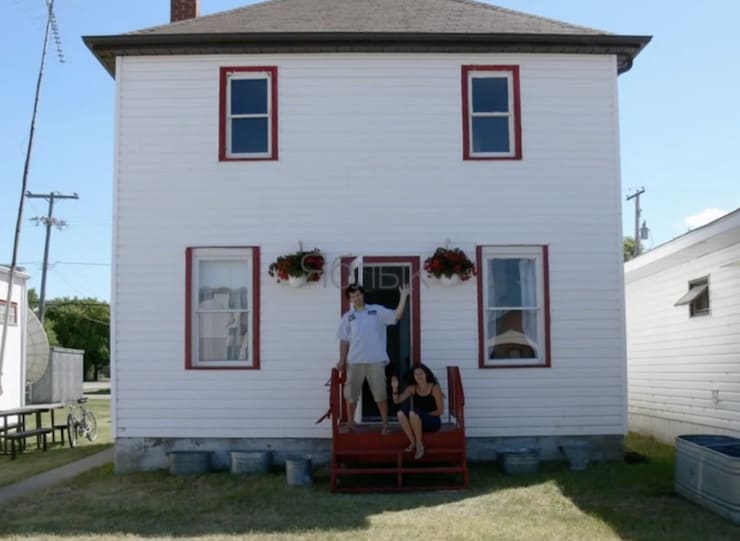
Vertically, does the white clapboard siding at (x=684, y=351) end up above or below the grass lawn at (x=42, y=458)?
above

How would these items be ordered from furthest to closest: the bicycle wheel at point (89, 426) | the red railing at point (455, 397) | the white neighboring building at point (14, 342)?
the white neighboring building at point (14, 342) → the bicycle wheel at point (89, 426) → the red railing at point (455, 397)

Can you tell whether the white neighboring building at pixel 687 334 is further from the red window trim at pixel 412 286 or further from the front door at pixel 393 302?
the front door at pixel 393 302

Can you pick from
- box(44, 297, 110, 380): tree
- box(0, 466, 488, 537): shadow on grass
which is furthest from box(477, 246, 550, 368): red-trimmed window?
box(44, 297, 110, 380): tree

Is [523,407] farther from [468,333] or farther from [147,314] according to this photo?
[147,314]

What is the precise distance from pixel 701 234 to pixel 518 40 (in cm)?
373

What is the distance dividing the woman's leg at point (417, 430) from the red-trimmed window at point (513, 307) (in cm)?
198

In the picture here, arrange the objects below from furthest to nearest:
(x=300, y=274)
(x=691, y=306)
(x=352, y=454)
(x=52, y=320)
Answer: (x=52, y=320)
(x=691, y=306)
(x=300, y=274)
(x=352, y=454)

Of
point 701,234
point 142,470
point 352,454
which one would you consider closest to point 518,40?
point 701,234

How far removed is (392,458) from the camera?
10.3m

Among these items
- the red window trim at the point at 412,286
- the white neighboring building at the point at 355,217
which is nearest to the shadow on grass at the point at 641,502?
the white neighboring building at the point at 355,217

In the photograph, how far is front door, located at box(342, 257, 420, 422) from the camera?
1180 cm

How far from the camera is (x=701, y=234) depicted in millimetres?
11906

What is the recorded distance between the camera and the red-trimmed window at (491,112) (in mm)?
12062

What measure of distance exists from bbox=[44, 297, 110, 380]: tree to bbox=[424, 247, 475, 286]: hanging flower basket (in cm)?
5152
